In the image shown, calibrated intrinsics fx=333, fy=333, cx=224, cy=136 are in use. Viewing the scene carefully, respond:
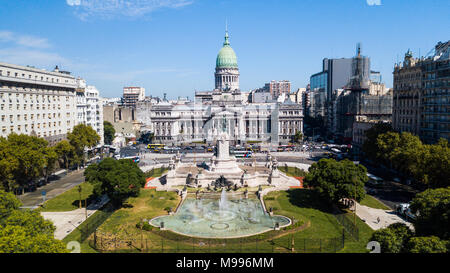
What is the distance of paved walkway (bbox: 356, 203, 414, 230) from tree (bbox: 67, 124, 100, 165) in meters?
65.8

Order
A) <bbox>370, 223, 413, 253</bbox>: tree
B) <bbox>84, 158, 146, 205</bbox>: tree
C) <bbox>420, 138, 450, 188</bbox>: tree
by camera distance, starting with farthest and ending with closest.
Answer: <bbox>420, 138, 450, 188</bbox>: tree → <bbox>84, 158, 146, 205</bbox>: tree → <bbox>370, 223, 413, 253</bbox>: tree

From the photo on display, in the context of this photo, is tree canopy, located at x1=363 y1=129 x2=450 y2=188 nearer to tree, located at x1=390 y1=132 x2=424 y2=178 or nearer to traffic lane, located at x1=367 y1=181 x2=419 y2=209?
tree, located at x1=390 y1=132 x2=424 y2=178

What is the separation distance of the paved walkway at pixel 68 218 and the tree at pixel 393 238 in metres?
35.3

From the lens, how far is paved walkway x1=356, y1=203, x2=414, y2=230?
4475cm

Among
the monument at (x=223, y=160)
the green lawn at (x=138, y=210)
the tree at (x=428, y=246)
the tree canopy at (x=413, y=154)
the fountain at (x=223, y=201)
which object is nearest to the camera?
the tree at (x=428, y=246)

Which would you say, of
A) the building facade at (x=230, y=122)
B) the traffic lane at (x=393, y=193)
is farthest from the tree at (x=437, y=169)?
the building facade at (x=230, y=122)

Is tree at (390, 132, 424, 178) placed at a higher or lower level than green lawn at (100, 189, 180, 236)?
higher

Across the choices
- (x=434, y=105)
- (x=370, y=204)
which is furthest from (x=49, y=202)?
(x=434, y=105)

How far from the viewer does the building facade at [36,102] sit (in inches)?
2729

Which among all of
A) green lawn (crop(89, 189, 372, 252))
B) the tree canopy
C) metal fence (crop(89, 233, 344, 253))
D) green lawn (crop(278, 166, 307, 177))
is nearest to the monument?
green lawn (crop(278, 166, 307, 177))

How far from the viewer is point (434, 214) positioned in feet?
96.3

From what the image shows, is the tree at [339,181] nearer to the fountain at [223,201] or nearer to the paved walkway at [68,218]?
the fountain at [223,201]
